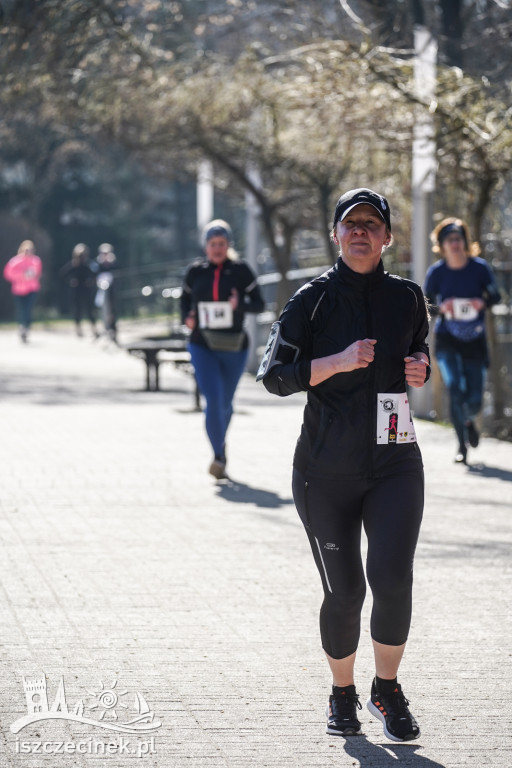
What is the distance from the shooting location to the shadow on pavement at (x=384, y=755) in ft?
15.4

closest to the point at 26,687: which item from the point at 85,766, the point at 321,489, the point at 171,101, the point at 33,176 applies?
the point at 85,766

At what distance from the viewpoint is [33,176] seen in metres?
44.0

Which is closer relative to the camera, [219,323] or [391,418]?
[391,418]

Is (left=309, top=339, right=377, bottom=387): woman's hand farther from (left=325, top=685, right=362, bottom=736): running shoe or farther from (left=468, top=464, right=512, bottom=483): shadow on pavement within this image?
(left=468, top=464, right=512, bottom=483): shadow on pavement

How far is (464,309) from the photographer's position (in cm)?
1148

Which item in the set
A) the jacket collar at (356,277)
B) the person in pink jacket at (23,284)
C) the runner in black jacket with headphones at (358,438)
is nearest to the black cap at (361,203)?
the runner in black jacket with headphones at (358,438)

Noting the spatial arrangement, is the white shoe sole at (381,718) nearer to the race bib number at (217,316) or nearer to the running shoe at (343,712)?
the running shoe at (343,712)

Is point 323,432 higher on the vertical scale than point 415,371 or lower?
lower

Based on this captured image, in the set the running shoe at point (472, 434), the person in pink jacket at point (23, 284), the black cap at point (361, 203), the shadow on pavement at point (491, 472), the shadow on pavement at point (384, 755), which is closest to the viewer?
the shadow on pavement at point (384, 755)

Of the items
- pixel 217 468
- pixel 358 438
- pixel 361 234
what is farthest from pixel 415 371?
pixel 217 468

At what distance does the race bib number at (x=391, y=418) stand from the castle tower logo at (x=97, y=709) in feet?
3.95

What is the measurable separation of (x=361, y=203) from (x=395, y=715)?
1647 millimetres

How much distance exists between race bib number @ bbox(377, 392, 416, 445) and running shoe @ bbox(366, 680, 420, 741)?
2.66ft

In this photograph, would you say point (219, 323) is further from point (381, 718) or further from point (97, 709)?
point (381, 718)
